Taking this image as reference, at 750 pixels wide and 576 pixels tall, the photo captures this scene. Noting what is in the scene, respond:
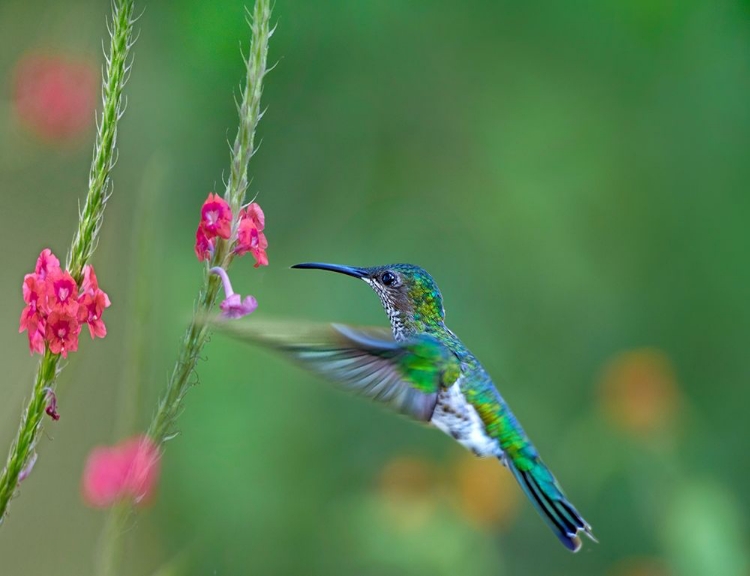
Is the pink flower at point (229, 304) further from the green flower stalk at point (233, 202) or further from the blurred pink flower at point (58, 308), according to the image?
the blurred pink flower at point (58, 308)

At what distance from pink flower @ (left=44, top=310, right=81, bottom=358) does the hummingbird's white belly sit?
1.00 meters

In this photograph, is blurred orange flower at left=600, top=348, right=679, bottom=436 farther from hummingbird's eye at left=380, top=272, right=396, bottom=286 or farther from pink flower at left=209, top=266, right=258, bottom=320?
pink flower at left=209, top=266, right=258, bottom=320

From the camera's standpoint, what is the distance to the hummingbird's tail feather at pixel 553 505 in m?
2.14

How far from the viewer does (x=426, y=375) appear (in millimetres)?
2039

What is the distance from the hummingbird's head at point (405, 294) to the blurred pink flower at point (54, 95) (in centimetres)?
186

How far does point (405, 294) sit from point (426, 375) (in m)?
0.34

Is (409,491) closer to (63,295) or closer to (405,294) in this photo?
(405,294)

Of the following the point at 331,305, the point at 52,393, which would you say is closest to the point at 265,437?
the point at 331,305

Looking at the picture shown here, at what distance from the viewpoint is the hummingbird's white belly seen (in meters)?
2.15

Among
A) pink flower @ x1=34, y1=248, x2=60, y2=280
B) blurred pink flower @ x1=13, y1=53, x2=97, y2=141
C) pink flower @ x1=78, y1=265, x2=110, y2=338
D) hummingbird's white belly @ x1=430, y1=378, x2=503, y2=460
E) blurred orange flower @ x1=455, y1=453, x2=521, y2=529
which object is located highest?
blurred pink flower @ x1=13, y1=53, x2=97, y2=141

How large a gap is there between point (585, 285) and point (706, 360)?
3.18 feet

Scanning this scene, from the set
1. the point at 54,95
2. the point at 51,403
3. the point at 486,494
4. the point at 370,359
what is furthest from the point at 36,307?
the point at 54,95

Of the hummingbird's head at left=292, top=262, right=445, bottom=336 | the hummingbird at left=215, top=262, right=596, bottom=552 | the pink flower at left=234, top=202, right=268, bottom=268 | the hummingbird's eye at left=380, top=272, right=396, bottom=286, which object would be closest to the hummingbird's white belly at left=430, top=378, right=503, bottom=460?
the hummingbird at left=215, top=262, right=596, bottom=552

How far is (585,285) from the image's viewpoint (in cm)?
482
